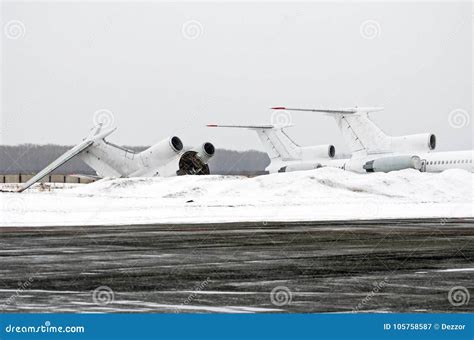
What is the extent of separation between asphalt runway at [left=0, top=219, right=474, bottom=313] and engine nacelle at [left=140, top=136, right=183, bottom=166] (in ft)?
144

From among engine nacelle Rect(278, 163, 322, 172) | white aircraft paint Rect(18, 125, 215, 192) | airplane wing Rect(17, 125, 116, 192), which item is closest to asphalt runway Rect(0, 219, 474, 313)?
airplane wing Rect(17, 125, 116, 192)

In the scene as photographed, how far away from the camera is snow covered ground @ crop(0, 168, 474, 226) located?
37.4m

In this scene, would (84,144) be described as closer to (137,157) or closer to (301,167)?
(137,157)

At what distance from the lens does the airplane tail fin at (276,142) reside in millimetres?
82938

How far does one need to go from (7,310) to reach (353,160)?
2548 inches

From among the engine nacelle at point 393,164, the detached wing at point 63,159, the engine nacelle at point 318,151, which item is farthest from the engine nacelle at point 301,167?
the detached wing at point 63,159

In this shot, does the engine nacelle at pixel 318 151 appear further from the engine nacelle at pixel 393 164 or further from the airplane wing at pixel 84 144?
the airplane wing at pixel 84 144

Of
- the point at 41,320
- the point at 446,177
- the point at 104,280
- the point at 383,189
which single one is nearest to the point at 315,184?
the point at 383,189

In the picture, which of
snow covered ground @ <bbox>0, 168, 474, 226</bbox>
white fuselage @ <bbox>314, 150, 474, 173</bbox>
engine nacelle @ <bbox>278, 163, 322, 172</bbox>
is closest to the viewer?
snow covered ground @ <bbox>0, 168, 474, 226</bbox>

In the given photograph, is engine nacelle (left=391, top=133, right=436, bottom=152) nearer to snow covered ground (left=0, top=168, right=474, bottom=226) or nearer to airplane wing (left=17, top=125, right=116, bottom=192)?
snow covered ground (left=0, top=168, right=474, bottom=226)

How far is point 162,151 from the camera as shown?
7225 cm

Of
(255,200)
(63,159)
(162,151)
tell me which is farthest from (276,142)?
(255,200)

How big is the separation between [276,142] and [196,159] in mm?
11149

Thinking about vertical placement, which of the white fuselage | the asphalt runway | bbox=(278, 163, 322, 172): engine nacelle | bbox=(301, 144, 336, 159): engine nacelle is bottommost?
bbox=(278, 163, 322, 172): engine nacelle
